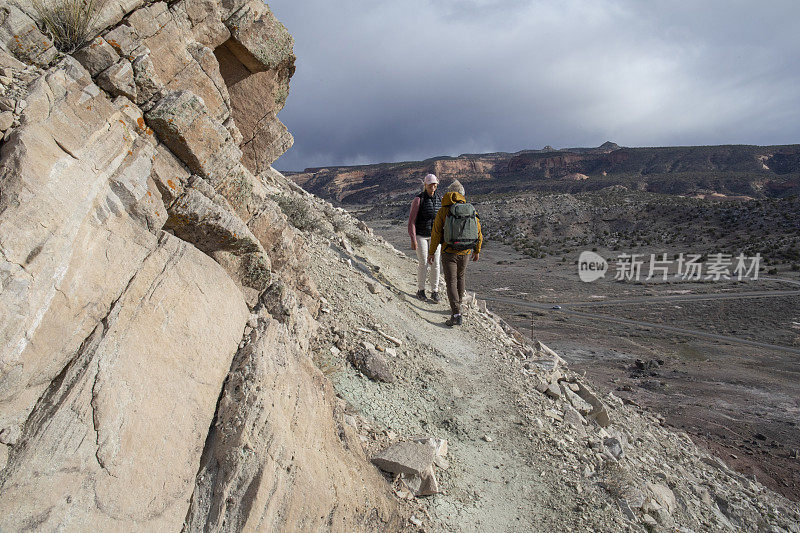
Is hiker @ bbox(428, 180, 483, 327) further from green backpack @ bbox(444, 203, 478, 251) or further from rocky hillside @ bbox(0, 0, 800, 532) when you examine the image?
rocky hillside @ bbox(0, 0, 800, 532)

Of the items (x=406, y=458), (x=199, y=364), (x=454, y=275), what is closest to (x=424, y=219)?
(x=454, y=275)

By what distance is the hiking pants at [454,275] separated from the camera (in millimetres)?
6605

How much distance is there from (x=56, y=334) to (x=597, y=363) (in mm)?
13028

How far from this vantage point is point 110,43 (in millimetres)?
2787

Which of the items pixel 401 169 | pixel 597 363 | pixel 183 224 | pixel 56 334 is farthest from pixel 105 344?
pixel 401 169

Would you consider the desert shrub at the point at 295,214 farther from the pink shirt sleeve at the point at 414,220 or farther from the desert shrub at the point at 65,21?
the desert shrub at the point at 65,21

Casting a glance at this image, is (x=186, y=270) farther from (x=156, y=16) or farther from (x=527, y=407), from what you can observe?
(x=527, y=407)

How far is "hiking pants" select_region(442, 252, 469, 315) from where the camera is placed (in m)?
6.61

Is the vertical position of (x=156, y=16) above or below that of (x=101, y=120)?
above

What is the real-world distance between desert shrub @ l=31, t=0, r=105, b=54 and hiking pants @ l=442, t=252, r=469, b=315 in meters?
4.94

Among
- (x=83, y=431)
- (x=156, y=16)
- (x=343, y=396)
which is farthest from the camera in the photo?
(x=343, y=396)

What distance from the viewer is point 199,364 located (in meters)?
2.54

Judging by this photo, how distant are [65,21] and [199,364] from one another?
88.6 inches

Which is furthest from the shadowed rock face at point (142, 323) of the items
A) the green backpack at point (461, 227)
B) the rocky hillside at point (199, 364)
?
the green backpack at point (461, 227)
